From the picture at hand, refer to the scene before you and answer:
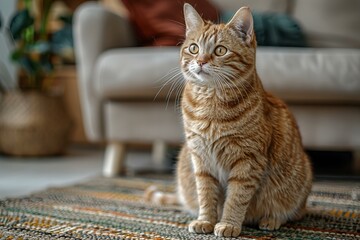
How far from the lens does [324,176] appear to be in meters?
1.99

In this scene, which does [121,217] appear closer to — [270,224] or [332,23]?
[270,224]

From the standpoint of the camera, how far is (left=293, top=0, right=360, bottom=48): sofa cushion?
2.24 m

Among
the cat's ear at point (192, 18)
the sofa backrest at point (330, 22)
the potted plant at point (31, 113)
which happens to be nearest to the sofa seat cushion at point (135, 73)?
the cat's ear at point (192, 18)

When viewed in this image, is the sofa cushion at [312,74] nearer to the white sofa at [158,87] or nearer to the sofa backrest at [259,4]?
the white sofa at [158,87]

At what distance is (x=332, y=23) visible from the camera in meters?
2.27

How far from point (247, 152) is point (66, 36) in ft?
7.17

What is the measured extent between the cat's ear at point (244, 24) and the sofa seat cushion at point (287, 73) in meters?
0.54

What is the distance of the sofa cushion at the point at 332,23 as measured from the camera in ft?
7.35

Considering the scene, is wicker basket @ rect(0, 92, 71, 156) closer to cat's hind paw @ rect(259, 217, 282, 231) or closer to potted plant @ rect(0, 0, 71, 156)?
potted plant @ rect(0, 0, 71, 156)

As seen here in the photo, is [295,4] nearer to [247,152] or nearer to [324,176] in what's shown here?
[324,176]

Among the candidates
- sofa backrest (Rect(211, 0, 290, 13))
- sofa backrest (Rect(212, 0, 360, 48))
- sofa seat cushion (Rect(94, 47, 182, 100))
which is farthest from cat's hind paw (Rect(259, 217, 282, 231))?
sofa backrest (Rect(211, 0, 290, 13))

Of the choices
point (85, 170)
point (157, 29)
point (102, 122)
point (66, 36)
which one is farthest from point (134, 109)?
point (66, 36)

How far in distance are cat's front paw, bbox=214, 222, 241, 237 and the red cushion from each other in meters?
1.12

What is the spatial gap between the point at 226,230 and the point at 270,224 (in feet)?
0.47
